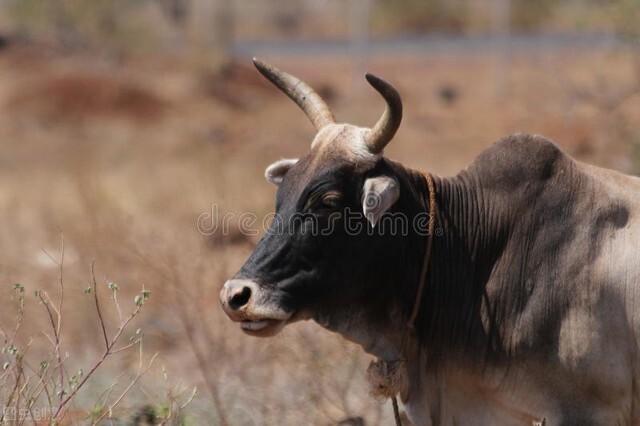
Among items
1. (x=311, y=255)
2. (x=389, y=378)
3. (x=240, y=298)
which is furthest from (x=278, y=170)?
(x=389, y=378)

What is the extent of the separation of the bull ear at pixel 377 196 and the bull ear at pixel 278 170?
1.24ft

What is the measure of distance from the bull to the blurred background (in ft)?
2.52

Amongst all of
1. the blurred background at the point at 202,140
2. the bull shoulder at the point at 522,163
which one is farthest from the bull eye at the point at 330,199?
the blurred background at the point at 202,140

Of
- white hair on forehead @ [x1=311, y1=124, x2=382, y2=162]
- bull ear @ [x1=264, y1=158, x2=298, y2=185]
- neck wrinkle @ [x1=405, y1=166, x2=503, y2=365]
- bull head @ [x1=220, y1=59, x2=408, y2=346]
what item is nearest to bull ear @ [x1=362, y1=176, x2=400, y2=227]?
bull head @ [x1=220, y1=59, x2=408, y2=346]

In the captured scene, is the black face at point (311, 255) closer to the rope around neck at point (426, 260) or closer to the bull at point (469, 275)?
the bull at point (469, 275)

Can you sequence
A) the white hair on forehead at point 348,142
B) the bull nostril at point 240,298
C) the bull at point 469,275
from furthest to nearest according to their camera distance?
the white hair on forehead at point 348,142 → the bull at point 469,275 → the bull nostril at point 240,298

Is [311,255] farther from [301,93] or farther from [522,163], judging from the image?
[522,163]

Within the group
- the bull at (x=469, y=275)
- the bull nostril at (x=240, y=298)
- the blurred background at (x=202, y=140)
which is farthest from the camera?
the blurred background at (x=202, y=140)

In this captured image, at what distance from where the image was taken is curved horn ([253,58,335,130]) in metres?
5.08

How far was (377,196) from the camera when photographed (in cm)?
460

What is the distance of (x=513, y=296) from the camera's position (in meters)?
4.75

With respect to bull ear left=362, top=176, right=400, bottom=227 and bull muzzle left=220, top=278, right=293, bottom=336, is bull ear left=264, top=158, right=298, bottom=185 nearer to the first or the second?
bull ear left=362, top=176, right=400, bottom=227

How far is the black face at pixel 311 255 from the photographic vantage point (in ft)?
14.8

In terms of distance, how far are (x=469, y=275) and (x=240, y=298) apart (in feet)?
3.29
